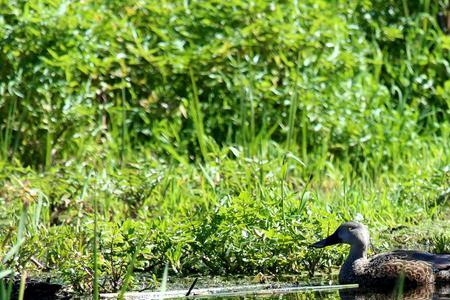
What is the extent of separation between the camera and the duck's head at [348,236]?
6938mm

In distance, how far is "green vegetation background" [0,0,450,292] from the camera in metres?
8.56

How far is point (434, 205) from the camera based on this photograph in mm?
8562

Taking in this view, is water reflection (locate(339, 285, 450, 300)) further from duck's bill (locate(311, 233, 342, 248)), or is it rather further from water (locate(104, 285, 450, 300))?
duck's bill (locate(311, 233, 342, 248))

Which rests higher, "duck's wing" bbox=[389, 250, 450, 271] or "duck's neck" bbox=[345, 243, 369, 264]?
"duck's wing" bbox=[389, 250, 450, 271]

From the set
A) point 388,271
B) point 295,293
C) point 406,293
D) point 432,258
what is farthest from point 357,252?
point 295,293

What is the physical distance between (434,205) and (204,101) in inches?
86.8

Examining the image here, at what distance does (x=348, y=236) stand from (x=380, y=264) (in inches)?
9.8

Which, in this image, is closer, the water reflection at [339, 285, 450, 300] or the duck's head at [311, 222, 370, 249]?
the water reflection at [339, 285, 450, 300]

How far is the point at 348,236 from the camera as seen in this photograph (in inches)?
273

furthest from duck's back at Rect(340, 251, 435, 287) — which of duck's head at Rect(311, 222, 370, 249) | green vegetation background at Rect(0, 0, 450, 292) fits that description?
green vegetation background at Rect(0, 0, 450, 292)

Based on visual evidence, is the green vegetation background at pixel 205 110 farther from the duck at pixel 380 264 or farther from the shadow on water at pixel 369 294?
the shadow on water at pixel 369 294

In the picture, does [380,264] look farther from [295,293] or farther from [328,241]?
[295,293]

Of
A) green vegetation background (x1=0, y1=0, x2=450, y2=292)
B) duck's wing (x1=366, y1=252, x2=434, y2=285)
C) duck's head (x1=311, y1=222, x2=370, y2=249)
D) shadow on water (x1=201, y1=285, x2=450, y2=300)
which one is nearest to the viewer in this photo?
shadow on water (x1=201, y1=285, x2=450, y2=300)

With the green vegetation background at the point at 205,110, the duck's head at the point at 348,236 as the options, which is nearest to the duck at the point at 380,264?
the duck's head at the point at 348,236
